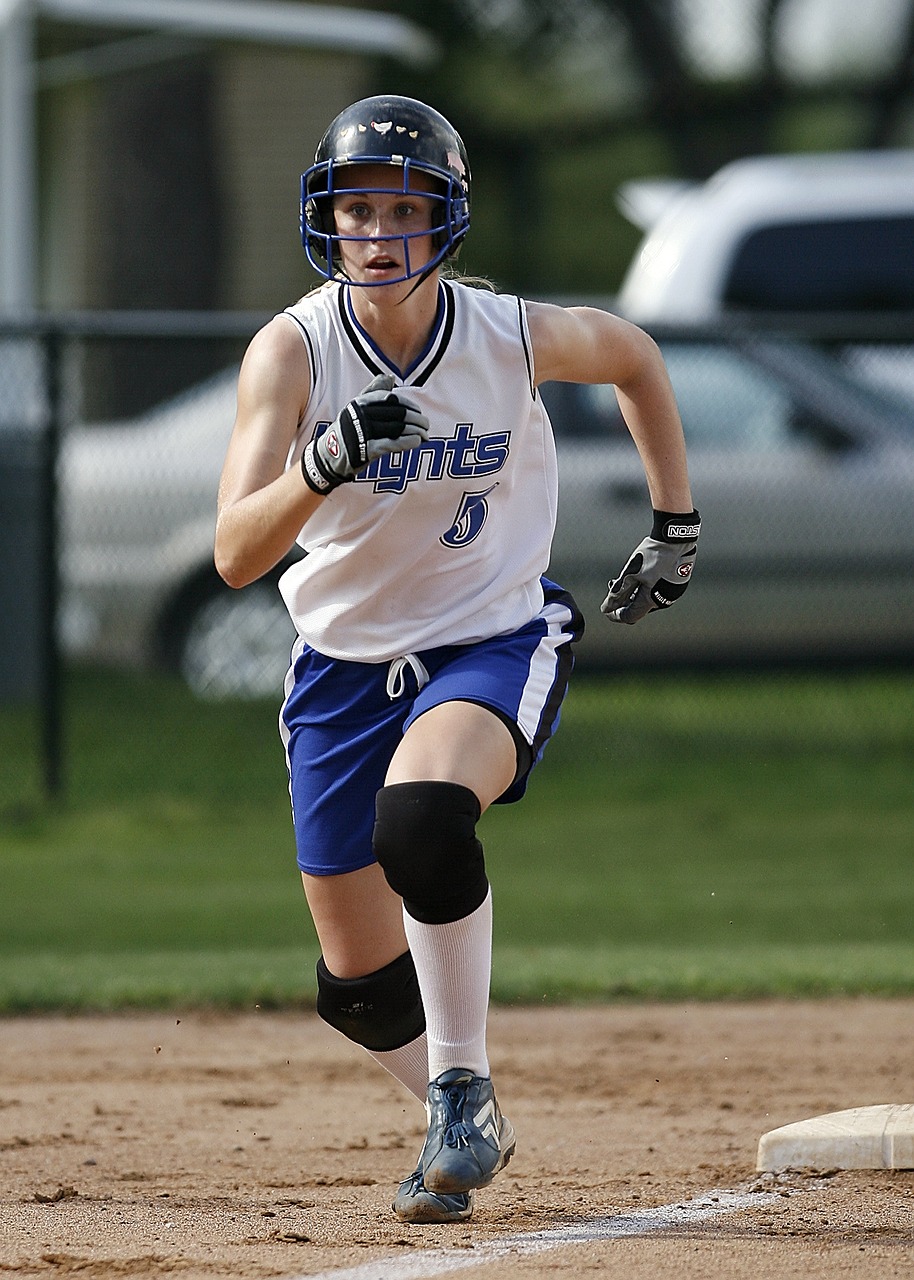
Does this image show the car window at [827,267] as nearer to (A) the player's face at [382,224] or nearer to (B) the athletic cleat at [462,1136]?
(A) the player's face at [382,224]

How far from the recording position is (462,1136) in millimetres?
3480

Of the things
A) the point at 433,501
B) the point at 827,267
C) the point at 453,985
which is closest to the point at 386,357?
the point at 433,501

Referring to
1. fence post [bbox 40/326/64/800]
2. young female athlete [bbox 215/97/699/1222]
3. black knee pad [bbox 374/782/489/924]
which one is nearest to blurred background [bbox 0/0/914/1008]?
fence post [bbox 40/326/64/800]

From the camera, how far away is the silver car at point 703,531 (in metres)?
9.66

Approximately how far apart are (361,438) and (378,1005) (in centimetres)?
126

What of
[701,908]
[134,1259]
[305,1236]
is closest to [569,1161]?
[305,1236]

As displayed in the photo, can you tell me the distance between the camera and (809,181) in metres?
11.6

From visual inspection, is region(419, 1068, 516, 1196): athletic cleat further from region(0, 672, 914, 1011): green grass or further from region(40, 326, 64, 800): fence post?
region(40, 326, 64, 800): fence post

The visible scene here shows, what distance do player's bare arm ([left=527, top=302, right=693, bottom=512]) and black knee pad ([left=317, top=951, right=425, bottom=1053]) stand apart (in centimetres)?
113

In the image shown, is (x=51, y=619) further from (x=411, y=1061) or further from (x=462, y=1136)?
(x=462, y=1136)

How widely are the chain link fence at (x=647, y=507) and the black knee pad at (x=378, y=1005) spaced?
18.4 ft

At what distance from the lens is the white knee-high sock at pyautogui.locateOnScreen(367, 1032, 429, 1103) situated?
4004mm

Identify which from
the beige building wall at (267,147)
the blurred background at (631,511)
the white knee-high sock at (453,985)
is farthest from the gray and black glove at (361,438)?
the beige building wall at (267,147)

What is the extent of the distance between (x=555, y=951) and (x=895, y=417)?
14.4 ft
